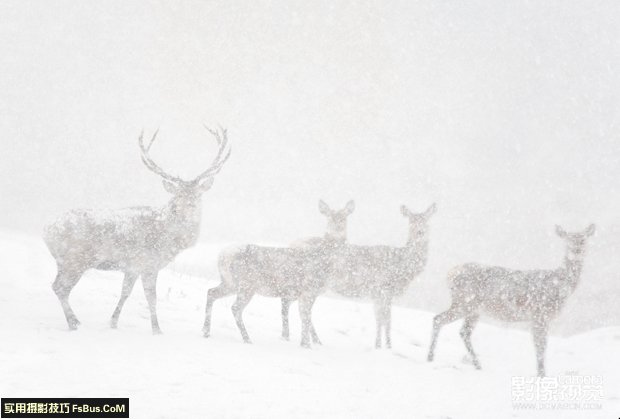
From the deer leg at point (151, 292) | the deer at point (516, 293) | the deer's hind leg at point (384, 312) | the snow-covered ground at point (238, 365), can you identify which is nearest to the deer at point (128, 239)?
the deer leg at point (151, 292)

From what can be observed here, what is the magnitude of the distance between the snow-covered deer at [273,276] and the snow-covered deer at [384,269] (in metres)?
1.10

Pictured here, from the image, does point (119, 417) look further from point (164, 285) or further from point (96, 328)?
point (164, 285)

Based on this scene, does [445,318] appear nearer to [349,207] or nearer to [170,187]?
[349,207]

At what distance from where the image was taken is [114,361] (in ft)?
24.6

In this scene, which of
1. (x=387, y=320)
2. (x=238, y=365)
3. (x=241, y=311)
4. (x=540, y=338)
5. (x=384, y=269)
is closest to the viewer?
(x=238, y=365)

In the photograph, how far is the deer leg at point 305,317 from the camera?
1023 centimetres

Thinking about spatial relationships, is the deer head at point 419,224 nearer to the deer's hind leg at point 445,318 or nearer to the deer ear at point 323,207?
the deer ear at point 323,207

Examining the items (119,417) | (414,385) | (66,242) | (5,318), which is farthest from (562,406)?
(5,318)

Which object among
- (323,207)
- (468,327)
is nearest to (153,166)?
(323,207)

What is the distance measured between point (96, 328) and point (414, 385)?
5.23m

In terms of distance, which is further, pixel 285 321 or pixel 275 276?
pixel 285 321

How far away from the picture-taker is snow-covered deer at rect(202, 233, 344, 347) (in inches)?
407

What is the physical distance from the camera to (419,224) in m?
12.5

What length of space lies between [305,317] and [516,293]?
384 cm
